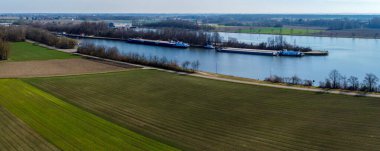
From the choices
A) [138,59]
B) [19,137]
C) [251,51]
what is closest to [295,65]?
[251,51]

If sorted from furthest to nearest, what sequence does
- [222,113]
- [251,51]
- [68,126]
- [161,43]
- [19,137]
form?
1. [161,43]
2. [251,51]
3. [222,113]
4. [68,126]
5. [19,137]

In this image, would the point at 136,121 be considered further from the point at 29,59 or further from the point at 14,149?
the point at 29,59

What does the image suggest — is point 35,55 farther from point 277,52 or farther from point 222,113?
point 222,113

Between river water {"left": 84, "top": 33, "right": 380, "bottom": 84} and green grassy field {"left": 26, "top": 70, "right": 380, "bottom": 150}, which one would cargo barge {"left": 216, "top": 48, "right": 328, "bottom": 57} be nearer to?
river water {"left": 84, "top": 33, "right": 380, "bottom": 84}

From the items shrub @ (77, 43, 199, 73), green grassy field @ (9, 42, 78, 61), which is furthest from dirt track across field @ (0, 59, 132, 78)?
green grassy field @ (9, 42, 78, 61)

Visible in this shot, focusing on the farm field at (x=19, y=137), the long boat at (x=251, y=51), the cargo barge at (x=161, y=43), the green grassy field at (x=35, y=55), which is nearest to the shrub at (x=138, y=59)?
the green grassy field at (x=35, y=55)

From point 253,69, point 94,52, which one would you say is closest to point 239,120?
point 253,69

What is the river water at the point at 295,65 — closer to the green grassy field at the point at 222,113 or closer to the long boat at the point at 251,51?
the long boat at the point at 251,51
